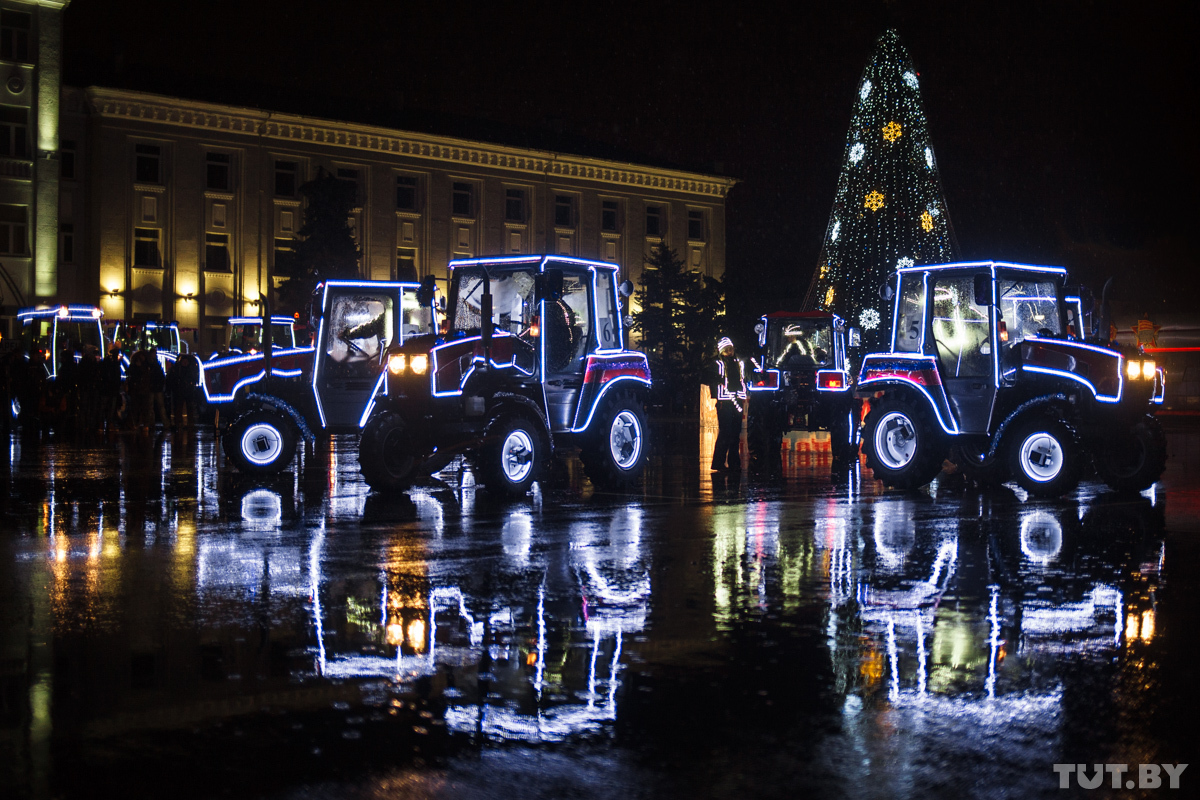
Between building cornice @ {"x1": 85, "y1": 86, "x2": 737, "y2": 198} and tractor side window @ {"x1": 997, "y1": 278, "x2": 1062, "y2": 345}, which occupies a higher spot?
building cornice @ {"x1": 85, "y1": 86, "x2": 737, "y2": 198}

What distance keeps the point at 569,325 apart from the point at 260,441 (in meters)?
4.64

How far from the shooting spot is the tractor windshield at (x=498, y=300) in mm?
15367

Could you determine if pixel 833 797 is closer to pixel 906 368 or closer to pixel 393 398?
pixel 393 398

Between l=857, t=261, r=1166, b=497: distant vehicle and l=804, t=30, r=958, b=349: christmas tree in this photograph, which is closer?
l=857, t=261, r=1166, b=497: distant vehicle

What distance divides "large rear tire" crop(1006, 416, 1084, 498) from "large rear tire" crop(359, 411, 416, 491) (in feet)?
22.8

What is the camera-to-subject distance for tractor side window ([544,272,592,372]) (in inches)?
602

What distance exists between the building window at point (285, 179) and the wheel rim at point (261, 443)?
1786 inches

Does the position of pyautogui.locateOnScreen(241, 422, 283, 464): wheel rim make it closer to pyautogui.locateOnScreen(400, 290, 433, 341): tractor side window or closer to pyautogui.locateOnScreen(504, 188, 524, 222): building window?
pyautogui.locateOnScreen(400, 290, 433, 341): tractor side window

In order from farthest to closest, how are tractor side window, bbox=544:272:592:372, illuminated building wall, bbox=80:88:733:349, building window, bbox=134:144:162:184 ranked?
1. building window, bbox=134:144:162:184
2. illuminated building wall, bbox=80:88:733:349
3. tractor side window, bbox=544:272:592:372

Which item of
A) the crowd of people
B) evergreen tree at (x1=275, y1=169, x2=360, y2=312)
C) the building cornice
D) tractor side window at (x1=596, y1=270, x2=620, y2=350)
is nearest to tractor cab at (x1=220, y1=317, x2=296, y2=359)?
the crowd of people

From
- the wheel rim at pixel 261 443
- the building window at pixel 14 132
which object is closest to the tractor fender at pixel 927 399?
the wheel rim at pixel 261 443

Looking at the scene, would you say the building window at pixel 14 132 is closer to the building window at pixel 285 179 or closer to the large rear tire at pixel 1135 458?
the building window at pixel 285 179

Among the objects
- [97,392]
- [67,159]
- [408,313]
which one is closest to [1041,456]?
[408,313]

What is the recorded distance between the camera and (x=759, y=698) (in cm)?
539
